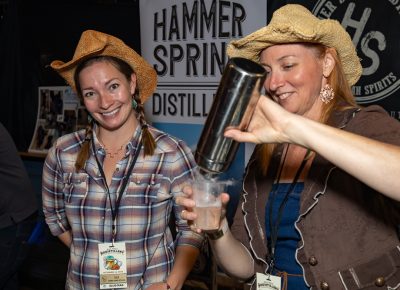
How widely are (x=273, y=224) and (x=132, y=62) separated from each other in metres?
1.08

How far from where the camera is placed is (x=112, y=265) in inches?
84.6

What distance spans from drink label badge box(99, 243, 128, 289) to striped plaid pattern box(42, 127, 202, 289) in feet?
0.09

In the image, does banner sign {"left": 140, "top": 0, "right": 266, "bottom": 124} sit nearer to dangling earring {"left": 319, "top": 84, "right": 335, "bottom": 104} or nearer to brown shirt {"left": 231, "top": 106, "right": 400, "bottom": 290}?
dangling earring {"left": 319, "top": 84, "right": 335, "bottom": 104}

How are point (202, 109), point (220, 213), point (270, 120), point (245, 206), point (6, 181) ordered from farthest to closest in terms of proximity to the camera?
point (202, 109) < point (6, 181) < point (245, 206) < point (220, 213) < point (270, 120)

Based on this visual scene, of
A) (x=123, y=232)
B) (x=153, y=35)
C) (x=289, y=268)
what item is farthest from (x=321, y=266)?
(x=153, y=35)

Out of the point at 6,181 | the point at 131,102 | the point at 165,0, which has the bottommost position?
the point at 6,181

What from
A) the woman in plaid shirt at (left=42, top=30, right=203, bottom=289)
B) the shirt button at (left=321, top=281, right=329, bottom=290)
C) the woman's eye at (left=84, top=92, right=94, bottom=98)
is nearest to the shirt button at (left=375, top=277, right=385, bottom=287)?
the shirt button at (left=321, top=281, right=329, bottom=290)

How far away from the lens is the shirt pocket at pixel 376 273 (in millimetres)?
1503

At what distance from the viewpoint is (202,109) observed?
3.32m

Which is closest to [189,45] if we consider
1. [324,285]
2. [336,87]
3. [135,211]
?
[135,211]

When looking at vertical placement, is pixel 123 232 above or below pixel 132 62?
below

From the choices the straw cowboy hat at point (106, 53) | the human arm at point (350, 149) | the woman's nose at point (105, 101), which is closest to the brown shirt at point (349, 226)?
the human arm at point (350, 149)

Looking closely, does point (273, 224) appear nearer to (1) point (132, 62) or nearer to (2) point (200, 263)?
(1) point (132, 62)

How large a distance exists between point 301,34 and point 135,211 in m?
1.01
